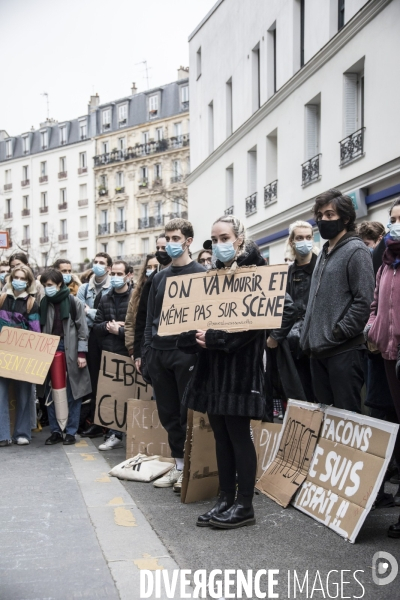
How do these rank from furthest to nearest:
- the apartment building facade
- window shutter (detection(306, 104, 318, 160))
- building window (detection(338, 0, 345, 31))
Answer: window shutter (detection(306, 104, 318, 160)), building window (detection(338, 0, 345, 31)), the apartment building facade

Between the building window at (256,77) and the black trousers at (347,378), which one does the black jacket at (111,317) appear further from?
the building window at (256,77)

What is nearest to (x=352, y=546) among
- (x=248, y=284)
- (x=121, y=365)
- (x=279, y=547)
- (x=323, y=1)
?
(x=279, y=547)

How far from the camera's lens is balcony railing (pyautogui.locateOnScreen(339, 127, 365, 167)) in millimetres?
16766

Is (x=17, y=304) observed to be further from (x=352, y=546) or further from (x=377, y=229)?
(x=352, y=546)

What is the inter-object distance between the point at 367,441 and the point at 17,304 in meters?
5.47

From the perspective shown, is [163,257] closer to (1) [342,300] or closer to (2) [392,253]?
(1) [342,300]

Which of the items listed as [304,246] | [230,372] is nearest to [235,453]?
[230,372]

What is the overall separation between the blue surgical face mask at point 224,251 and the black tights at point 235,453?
1062 millimetres

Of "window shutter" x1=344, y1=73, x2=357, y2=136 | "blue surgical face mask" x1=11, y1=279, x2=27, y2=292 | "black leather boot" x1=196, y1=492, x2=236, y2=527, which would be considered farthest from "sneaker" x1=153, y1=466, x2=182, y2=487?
"window shutter" x1=344, y1=73, x2=357, y2=136

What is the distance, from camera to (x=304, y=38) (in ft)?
66.0

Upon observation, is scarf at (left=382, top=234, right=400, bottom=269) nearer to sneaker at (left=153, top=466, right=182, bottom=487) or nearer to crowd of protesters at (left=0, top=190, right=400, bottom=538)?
crowd of protesters at (left=0, top=190, right=400, bottom=538)

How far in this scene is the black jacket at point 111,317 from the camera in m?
9.14

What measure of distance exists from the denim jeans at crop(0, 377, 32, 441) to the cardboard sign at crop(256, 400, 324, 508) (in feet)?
12.3

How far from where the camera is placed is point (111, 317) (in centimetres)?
929
